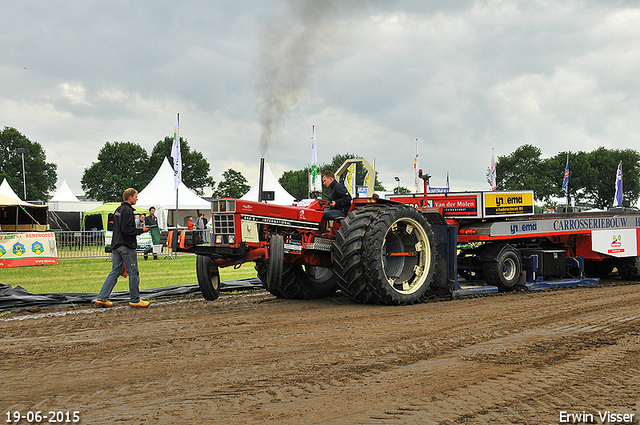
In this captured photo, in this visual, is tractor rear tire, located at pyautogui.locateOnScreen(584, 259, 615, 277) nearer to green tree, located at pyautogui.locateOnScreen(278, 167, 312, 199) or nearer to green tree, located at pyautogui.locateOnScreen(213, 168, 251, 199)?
green tree, located at pyautogui.locateOnScreen(213, 168, 251, 199)

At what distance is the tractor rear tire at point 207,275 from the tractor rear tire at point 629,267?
29.5ft

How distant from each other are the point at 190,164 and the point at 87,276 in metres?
63.0

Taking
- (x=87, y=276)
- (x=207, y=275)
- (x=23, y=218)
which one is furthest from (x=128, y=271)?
(x=23, y=218)

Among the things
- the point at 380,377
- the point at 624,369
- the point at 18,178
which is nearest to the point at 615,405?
the point at 624,369

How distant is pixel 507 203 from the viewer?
31.2 feet

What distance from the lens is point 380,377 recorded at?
3932 millimetres

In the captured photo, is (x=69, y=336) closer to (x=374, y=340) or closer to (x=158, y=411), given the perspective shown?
(x=158, y=411)

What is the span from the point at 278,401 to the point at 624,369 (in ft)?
9.25

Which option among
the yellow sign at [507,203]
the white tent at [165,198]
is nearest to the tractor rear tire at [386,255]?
the yellow sign at [507,203]

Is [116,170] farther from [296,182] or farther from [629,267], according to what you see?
[629,267]

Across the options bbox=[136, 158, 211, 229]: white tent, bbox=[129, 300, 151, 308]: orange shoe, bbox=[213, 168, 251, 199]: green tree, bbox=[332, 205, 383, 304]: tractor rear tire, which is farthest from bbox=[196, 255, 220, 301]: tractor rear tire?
bbox=[213, 168, 251, 199]: green tree

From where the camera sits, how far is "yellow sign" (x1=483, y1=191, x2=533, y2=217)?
9320mm

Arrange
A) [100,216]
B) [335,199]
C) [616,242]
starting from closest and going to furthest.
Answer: [335,199] → [616,242] → [100,216]

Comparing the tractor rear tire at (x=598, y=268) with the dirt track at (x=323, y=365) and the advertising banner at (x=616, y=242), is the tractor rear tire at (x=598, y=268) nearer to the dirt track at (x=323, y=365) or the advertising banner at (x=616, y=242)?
the advertising banner at (x=616, y=242)
